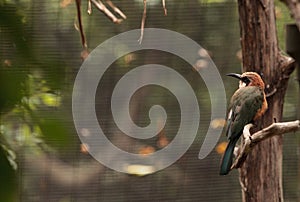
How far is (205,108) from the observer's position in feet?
6.51

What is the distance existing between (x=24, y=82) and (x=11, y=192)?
52 millimetres

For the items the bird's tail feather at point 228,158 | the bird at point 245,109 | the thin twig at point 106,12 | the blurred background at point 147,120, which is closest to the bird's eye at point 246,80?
the bird at point 245,109

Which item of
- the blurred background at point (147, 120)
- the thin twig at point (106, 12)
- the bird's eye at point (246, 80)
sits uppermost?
the thin twig at point (106, 12)

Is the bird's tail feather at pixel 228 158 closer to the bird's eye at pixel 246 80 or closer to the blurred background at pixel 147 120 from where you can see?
the bird's eye at pixel 246 80

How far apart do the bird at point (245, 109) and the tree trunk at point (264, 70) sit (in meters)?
0.09

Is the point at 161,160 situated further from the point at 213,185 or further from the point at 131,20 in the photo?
the point at 131,20

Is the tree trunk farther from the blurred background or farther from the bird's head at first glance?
the blurred background

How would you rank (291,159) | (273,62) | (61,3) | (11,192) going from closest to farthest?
1. (11,192)
2. (273,62)
3. (61,3)
4. (291,159)

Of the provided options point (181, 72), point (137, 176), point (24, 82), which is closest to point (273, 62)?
point (181, 72)

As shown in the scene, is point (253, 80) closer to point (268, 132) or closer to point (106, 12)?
point (268, 132)

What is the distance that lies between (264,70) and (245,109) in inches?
6.3

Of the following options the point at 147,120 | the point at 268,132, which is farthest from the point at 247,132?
the point at 147,120

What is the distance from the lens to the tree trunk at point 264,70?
1552mm

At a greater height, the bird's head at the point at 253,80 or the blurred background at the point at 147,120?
the bird's head at the point at 253,80
